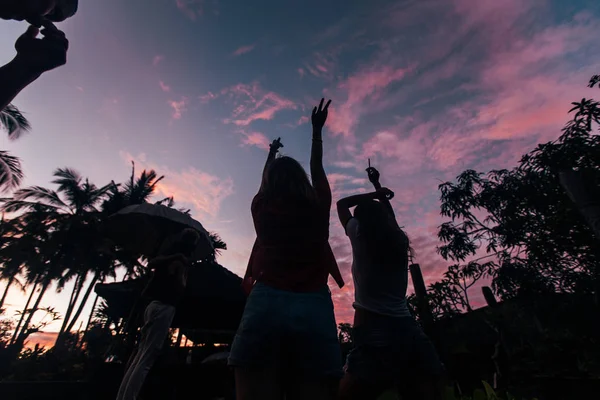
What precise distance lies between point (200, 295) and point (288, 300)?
665 cm

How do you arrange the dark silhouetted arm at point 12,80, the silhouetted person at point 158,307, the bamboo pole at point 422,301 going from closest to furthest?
the dark silhouetted arm at point 12,80, the silhouetted person at point 158,307, the bamboo pole at point 422,301

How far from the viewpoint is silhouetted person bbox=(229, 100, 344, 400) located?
116 centimetres

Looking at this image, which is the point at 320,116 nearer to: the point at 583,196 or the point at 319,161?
the point at 319,161

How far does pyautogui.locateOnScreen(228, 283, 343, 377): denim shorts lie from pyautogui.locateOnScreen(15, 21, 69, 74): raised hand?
1.26 m

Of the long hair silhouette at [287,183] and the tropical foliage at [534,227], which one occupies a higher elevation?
the tropical foliage at [534,227]

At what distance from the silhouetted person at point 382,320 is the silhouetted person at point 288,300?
0.65 meters

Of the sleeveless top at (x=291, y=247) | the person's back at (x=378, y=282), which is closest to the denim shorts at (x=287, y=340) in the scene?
the sleeveless top at (x=291, y=247)

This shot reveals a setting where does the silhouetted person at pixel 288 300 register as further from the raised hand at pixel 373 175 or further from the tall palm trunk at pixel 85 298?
the tall palm trunk at pixel 85 298

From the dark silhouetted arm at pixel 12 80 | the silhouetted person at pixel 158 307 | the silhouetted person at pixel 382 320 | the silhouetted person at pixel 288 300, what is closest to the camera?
the dark silhouetted arm at pixel 12 80

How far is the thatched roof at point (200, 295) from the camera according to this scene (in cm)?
732

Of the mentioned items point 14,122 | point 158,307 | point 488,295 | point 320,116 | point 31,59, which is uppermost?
point 14,122

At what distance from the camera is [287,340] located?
1180 mm

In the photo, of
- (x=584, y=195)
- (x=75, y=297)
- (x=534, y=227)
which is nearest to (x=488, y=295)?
(x=534, y=227)

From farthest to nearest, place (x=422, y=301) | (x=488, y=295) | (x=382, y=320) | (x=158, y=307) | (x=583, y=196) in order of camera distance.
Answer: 1. (x=488, y=295)
2. (x=422, y=301)
3. (x=158, y=307)
4. (x=583, y=196)
5. (x=382, y=320)
